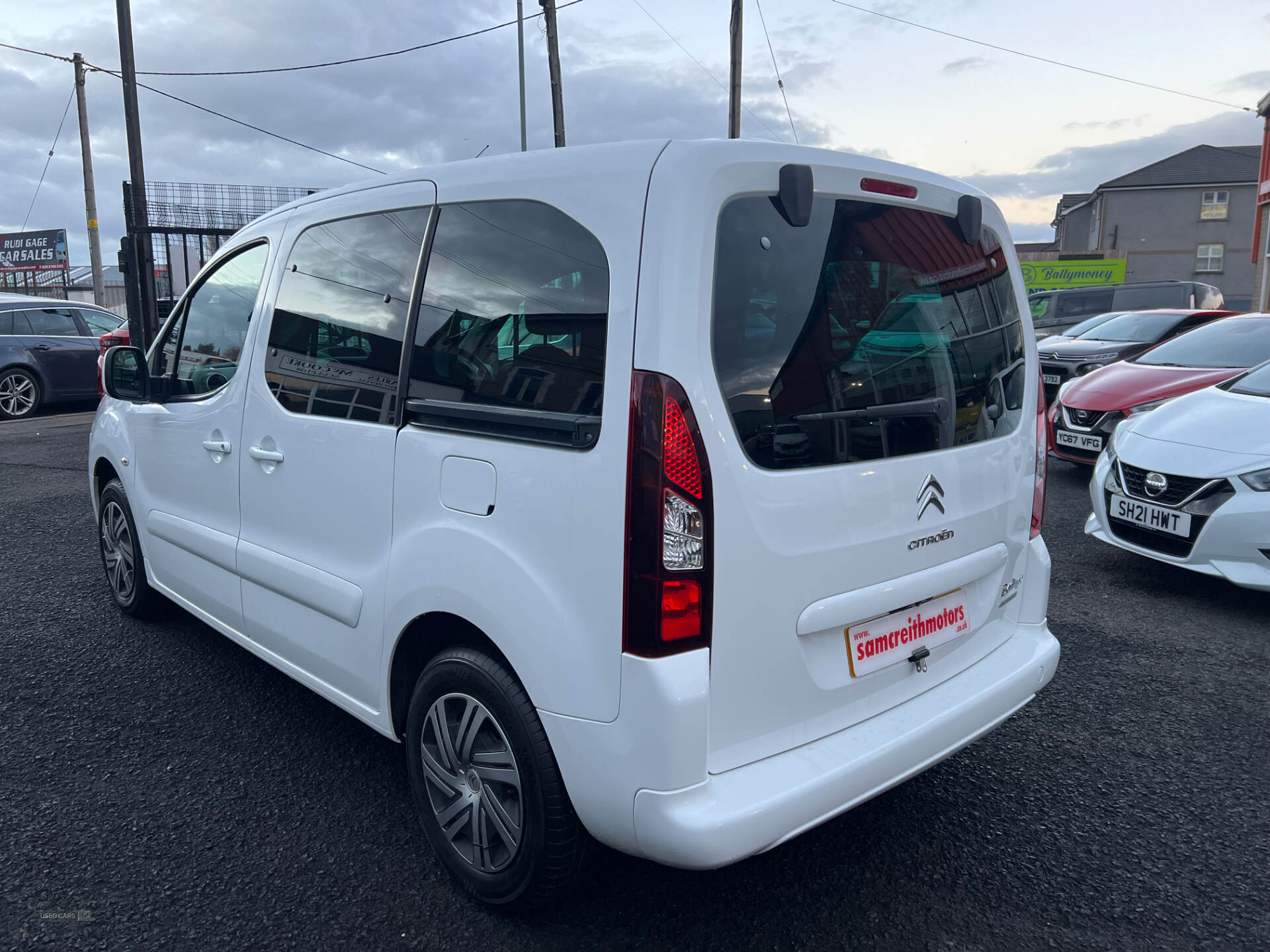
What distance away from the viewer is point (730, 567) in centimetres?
185

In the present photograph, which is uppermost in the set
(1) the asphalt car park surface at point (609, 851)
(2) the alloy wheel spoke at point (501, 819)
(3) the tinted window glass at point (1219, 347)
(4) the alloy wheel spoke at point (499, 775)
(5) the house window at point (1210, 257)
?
(5) the house window at point (1210, 257)

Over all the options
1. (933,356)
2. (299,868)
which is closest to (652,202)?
(933,356)

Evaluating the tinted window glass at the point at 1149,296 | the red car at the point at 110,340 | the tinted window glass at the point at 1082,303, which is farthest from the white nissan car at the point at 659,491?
the tinted window glass at the point at 1149,296

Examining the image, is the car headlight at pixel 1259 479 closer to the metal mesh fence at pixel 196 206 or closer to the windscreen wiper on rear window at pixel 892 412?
the windscreen wiper on rear window at pixel 892 412

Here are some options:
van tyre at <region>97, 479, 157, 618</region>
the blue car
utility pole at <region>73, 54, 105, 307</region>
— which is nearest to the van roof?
van tyre at <region>97, 479, 157, 618</region>

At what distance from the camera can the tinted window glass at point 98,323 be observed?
41.2 ft

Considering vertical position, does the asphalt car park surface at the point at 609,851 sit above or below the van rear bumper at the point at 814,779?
below

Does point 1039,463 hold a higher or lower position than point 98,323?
lower

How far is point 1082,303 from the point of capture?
54.9ft

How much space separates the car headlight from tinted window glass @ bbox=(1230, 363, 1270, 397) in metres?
0.88

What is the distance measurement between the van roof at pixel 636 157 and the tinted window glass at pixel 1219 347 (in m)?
5.88

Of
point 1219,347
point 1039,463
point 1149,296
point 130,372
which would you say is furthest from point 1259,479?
point 1149,296

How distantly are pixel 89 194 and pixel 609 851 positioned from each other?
86.3 ft

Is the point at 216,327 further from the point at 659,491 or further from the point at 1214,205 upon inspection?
the point at 1214,205
